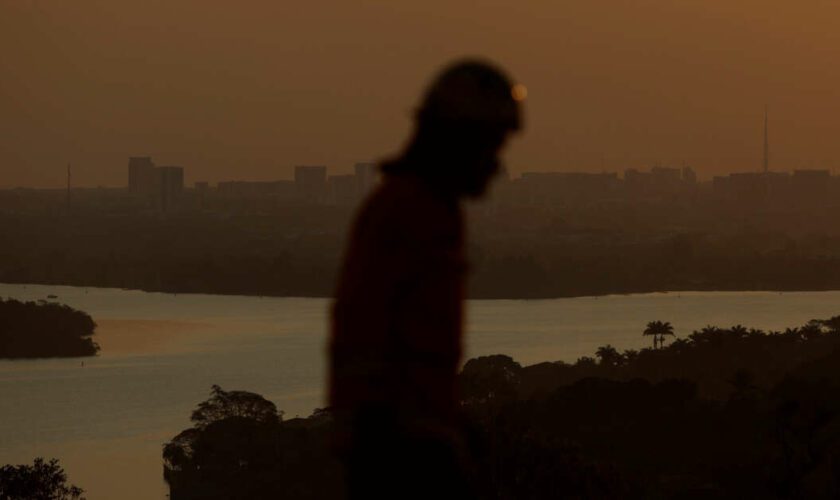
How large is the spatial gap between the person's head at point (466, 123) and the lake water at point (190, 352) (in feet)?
183

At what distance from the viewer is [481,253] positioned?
145250 millimetres

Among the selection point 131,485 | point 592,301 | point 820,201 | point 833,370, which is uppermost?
point 820,201

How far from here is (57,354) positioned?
374 feet

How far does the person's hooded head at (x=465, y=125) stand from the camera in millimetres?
2178

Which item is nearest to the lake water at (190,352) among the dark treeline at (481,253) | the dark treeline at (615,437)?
the dark treeline at (481,253)

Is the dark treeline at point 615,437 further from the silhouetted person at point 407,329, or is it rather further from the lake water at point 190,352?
the silhouetted person at point 407,329

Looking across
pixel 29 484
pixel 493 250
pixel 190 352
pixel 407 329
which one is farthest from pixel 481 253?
pixel 407 329

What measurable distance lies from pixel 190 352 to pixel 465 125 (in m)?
105

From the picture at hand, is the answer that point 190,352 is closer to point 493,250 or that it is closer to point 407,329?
point 493,250

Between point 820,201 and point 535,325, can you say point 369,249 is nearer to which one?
point 535,325

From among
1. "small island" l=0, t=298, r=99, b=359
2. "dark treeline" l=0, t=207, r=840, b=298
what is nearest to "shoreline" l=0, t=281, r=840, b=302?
"dark treeline" l=0, t=207, r=840, b=298

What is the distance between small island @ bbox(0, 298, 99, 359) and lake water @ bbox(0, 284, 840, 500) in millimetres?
1686

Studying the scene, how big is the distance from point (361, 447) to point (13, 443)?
77819 mm


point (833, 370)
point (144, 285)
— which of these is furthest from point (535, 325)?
point (833, 370)
